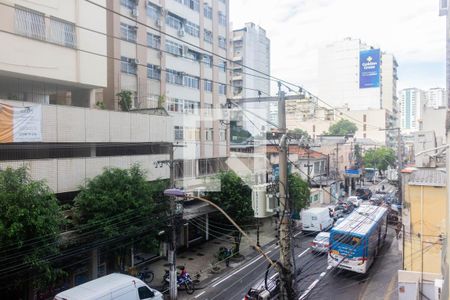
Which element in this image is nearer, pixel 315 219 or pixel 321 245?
pixel 321 245

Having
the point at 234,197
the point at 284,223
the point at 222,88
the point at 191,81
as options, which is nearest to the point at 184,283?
the point at 234,197

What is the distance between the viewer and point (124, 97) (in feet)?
57.5

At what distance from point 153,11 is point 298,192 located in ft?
47.2

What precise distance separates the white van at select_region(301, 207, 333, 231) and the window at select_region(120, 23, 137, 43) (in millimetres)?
14962

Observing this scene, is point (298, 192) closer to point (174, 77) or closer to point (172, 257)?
point (174, 77)

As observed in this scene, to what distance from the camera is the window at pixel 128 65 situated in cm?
1859

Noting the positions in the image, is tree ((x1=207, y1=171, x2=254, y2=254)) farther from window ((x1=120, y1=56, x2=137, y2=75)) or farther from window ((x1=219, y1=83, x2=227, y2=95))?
window ((x1=219, y1=83, x2=227, y2=95))

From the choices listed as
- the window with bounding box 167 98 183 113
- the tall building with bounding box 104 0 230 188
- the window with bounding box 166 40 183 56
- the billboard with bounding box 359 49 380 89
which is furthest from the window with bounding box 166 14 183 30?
the billboard with bounding box 359 49 380 89

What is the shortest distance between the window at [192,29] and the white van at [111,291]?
16770mm

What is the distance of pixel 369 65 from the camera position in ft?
146

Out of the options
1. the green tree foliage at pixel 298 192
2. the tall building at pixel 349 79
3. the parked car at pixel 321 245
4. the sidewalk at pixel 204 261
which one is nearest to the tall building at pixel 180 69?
the sidewalk at pixel 204 261

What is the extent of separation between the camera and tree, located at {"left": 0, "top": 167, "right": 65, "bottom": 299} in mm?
8802

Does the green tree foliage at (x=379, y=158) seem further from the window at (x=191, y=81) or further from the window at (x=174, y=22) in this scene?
the window at (x=174, y=22)

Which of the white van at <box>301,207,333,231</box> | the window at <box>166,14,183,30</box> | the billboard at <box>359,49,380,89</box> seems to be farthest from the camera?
the billboard at <box>359,49,380,89</box>
